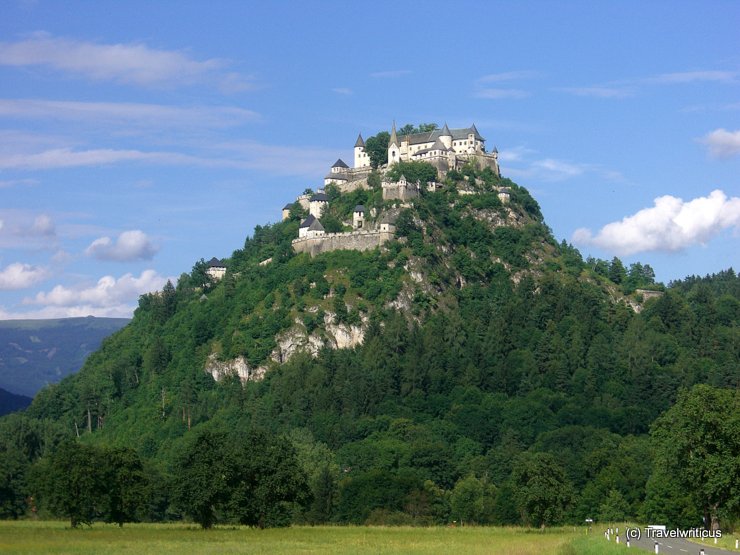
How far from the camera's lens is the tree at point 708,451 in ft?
Result: 313

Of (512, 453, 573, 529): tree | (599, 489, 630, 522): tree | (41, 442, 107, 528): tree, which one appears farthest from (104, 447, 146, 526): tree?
(599, 489, 630, 522): tree

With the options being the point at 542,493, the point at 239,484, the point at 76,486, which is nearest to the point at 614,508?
the point at 542,493

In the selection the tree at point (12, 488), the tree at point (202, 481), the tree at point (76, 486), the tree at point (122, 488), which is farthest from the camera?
the tree at point (12, 488)

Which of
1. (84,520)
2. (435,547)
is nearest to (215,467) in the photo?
(84,520)

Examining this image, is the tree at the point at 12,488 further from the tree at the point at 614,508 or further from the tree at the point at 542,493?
the tree at the point at 614,508

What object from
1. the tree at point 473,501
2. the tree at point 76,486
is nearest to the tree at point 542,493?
the tree at point 473,501

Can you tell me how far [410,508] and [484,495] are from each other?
13.5m

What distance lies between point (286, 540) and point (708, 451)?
3251cm

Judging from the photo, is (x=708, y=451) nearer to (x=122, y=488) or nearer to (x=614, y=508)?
(x=614, y=508)

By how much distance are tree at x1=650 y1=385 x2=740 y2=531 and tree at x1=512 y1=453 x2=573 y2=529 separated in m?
24.1

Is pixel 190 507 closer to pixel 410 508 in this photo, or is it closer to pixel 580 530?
pixel 580 530

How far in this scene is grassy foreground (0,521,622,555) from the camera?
8594 cm

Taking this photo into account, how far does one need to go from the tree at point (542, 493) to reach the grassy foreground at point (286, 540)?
7.13 metres

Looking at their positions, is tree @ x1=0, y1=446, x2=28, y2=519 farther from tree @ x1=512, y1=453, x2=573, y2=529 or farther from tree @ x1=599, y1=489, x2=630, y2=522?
tree @ x1=599, y1=489, x2=630, y2=522
